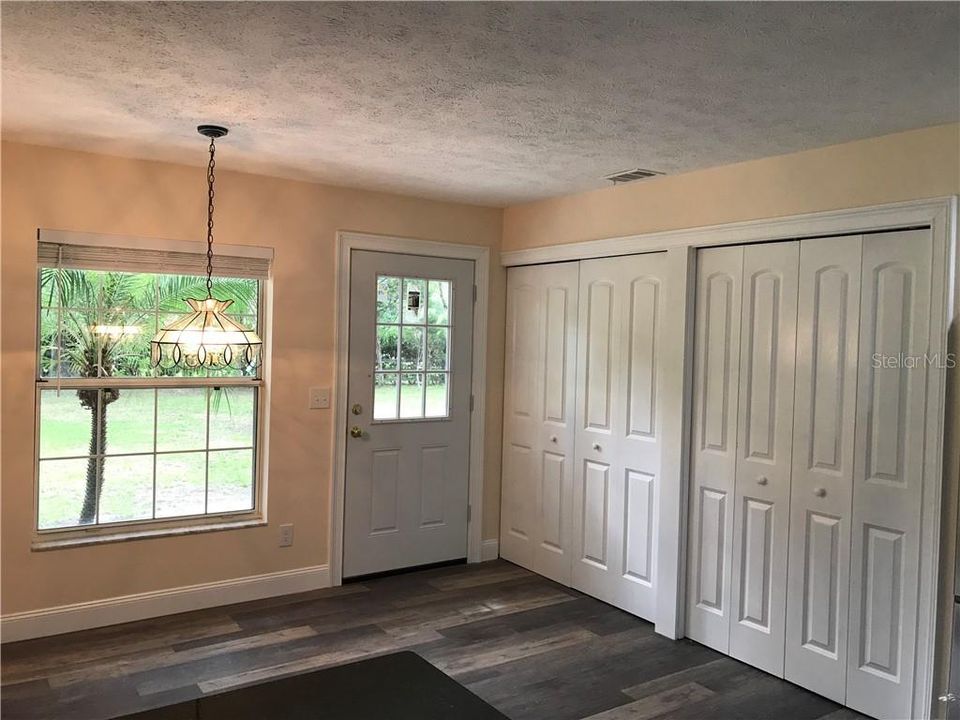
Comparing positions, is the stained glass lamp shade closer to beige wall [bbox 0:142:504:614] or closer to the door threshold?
beige wall [bbox 0:142:504:614]

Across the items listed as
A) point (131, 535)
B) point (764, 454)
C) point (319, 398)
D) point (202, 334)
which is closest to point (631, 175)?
point (764, 454)

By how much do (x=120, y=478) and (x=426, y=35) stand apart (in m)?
2.85

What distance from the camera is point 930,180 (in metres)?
2.90

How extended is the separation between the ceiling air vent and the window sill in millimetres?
2653

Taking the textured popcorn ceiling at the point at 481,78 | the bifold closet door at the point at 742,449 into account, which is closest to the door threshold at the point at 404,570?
the bifold closet door at the point at 742,449

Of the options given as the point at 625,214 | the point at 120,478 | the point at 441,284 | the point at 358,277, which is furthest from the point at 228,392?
the point at 625,214

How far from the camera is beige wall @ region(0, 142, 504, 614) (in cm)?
355

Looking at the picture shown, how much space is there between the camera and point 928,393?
290 cm

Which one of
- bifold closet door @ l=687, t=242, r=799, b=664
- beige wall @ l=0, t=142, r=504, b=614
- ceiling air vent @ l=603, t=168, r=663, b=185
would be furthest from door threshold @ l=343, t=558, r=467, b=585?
ceiling air vent @ l=603, t=168, r=663, b=185

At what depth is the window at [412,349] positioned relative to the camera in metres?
4.62

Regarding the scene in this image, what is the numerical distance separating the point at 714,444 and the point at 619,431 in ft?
2.09

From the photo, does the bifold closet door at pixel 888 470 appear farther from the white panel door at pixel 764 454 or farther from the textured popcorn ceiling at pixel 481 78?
the textured popcorn ceiling at pixel 481 78

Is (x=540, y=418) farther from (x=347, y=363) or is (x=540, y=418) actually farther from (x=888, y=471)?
(x=888, y=471)

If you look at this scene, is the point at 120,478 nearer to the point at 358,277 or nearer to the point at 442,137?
the point at 358,277
